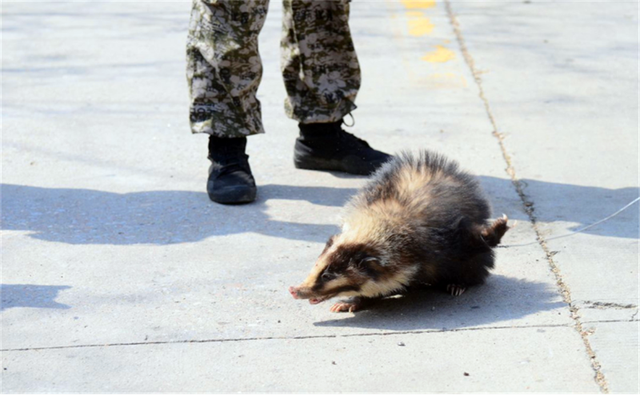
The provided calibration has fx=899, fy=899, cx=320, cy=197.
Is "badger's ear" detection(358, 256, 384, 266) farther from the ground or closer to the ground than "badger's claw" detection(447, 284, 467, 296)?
farther from the ground

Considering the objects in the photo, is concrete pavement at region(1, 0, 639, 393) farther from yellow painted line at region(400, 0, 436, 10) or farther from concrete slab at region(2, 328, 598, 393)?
yellow painted line at region(400, 0, 436, 10)

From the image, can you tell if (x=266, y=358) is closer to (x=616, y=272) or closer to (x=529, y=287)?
(x=529, y=287)

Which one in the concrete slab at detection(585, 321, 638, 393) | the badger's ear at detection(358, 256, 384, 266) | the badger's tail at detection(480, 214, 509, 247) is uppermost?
the badger's tail at detection(480, 214, 509, 247)

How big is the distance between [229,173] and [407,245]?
1.51 metres


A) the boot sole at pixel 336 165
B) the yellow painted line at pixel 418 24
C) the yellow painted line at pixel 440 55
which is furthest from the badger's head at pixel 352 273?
the yellow painted line at pixel 418 24

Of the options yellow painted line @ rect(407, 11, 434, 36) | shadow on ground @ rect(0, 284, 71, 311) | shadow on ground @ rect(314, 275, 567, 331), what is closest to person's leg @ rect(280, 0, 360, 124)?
shadow on ground @ rect(314, 275, 567, 331)

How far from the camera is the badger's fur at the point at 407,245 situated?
11.1 feet

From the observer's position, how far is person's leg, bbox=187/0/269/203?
14.7ft

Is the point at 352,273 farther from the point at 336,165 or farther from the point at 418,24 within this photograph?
the point at 418,24

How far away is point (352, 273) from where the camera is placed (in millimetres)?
3369

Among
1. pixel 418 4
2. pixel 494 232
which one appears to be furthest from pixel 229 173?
pixel 418 4

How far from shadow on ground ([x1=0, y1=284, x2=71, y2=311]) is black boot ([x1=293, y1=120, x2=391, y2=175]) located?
70.4 inches

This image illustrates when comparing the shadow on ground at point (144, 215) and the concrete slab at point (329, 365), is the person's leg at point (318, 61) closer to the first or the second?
the shadow on ground at point (144, 215)

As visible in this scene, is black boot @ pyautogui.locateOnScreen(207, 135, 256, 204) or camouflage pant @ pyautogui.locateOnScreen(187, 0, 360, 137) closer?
camouflage pant @ pyautogui.locateOnScreen(187, 0, 360, 137)
